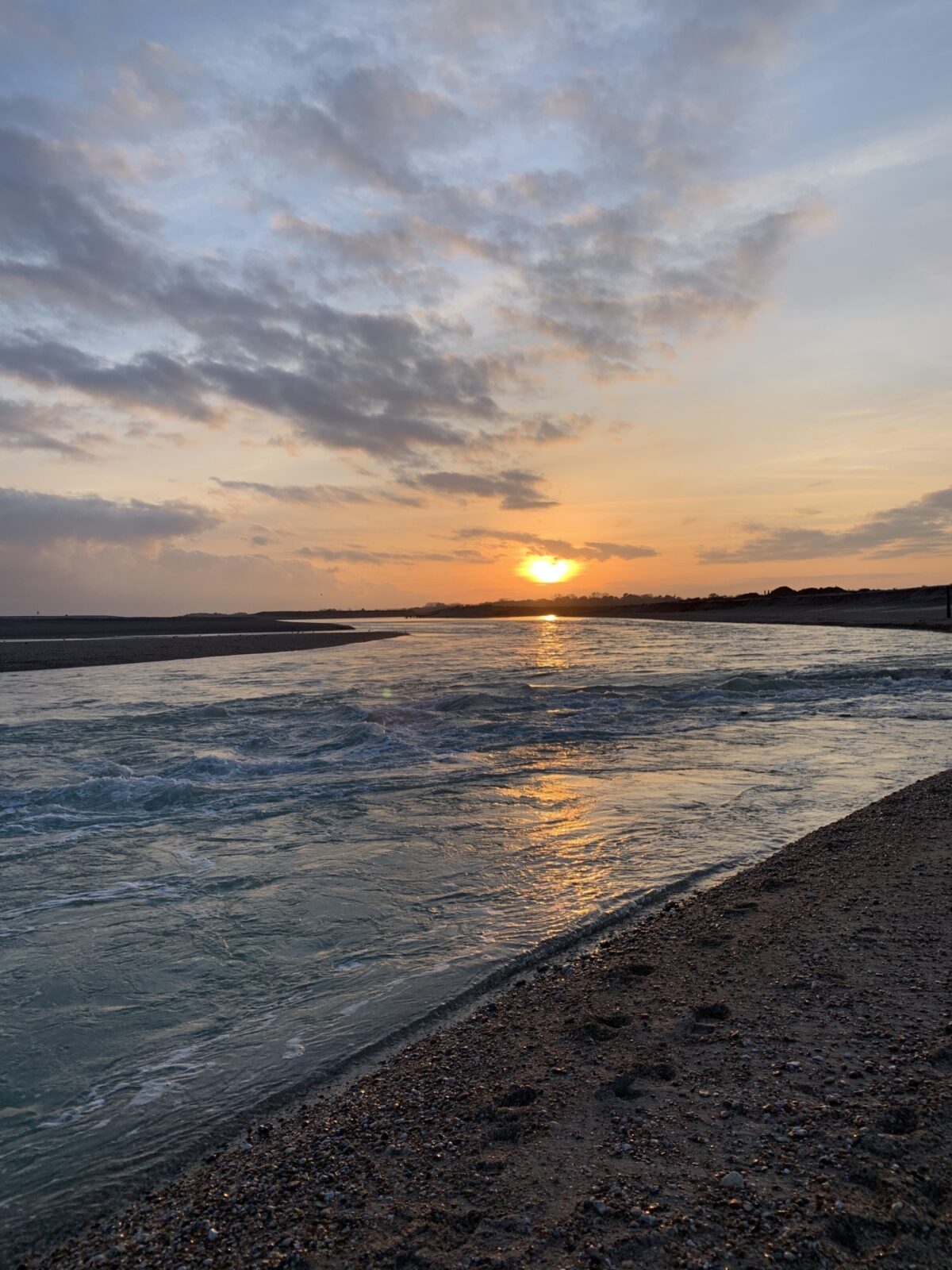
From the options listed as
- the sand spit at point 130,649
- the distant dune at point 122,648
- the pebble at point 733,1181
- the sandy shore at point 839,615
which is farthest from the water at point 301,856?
the sandy shore at point 839,615

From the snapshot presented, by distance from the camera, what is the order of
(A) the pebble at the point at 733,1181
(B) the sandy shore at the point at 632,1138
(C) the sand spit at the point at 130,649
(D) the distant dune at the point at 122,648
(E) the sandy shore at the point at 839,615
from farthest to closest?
(E) the sandy shore at the point at 839,615
(D) the distant dune at the point at 122,648
(C) the sand spit at the point at 130,649
(A) the pebble at the point at 733,1181
(B) the sandy shore at the point at 632,1138

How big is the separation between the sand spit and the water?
17.6 meters

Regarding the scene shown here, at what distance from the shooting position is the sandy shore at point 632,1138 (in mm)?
2717

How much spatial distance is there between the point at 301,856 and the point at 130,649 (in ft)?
141

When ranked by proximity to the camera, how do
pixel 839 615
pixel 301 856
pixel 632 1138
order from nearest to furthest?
pixel 632 1138, pixel 301 856, pixel 839 615

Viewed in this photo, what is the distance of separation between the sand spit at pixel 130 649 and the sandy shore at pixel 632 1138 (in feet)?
115

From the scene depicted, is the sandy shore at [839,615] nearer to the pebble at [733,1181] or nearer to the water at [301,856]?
→ the water at [301,856]

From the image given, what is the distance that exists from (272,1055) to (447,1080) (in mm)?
1192

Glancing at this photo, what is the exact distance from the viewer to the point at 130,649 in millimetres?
46344

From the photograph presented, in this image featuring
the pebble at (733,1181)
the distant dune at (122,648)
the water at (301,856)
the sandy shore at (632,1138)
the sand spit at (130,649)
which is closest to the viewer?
the sandy shore at (632,1138)

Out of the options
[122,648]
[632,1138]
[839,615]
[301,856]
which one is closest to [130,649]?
[122,648]

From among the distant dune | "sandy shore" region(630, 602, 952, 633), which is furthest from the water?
"sandy shore" region(630, 602, 952, 633)

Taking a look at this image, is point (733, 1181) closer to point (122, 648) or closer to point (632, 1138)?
point (632, 1138)

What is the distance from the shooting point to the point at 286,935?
20.3ft
